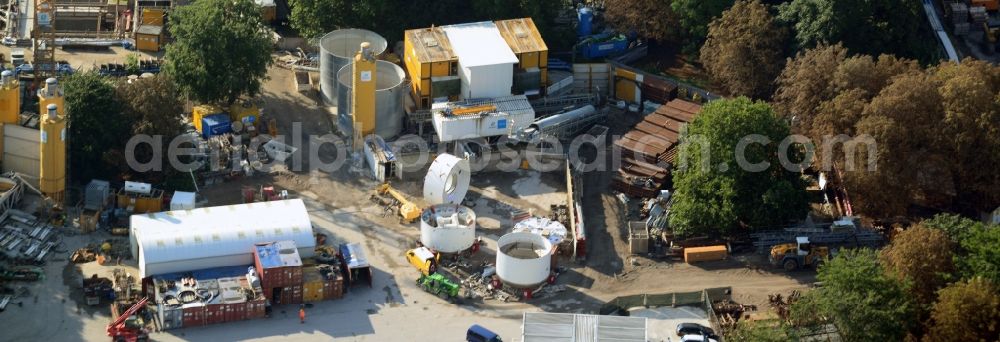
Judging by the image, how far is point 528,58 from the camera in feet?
418

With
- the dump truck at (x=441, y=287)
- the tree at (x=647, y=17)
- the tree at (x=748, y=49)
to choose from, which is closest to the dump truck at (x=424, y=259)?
the dump truck at (x=441, y=287)

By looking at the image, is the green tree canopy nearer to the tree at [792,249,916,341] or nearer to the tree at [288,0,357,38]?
the tree at [288,0,357,38]

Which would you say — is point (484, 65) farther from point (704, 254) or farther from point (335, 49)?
point (704, 254)

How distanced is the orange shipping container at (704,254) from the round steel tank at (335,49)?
28.6m

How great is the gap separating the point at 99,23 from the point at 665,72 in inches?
1624

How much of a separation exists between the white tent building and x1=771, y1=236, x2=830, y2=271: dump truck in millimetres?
27833

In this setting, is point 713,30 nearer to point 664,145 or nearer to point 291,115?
point 664,145

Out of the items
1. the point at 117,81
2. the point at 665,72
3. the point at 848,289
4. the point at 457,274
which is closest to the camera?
the point at 848,289

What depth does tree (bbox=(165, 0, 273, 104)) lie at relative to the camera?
12312 centimetres

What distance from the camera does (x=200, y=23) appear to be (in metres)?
123

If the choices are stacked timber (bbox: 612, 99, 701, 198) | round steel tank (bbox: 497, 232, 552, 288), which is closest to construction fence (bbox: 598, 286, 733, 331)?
round steel tank (bbox: 497, 232, 552, 288)

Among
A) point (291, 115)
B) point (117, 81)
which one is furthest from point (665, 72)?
point (117, 81)

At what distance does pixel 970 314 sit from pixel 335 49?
168ft

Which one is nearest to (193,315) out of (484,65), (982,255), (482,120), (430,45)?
(482,120)
